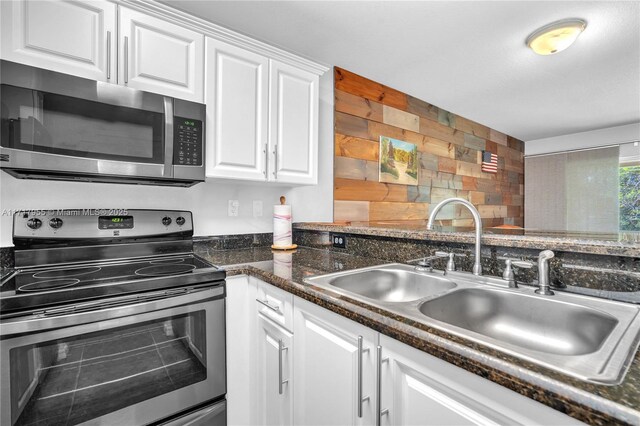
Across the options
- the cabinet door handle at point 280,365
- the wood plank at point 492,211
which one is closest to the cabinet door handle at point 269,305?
the cabinet door handle at point 280,365

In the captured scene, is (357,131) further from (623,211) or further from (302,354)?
(623,211)

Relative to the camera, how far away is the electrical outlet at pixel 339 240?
6.09ft

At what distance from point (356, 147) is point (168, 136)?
159 cm

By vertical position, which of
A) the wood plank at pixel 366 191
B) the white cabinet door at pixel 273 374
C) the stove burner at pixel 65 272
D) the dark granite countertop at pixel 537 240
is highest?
the wood plank at pixel 366 191

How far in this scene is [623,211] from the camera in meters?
4.18

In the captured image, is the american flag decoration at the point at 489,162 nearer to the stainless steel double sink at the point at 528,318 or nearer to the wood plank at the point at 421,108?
the wood plank at the point at 421,108

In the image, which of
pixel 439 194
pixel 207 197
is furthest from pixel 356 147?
pixel 439 194

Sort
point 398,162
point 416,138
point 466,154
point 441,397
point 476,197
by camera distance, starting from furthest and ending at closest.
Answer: point 476,197, point 466,154, point 416,138, point 398,162, point 441,397

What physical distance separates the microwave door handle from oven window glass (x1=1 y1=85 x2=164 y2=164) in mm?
22

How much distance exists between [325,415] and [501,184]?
476cm

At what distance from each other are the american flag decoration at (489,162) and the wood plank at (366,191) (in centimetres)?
183

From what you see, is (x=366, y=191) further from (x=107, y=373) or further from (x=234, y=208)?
(x=107, y=373)

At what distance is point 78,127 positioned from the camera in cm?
128

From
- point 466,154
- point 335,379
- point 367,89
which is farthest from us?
point 466,154
